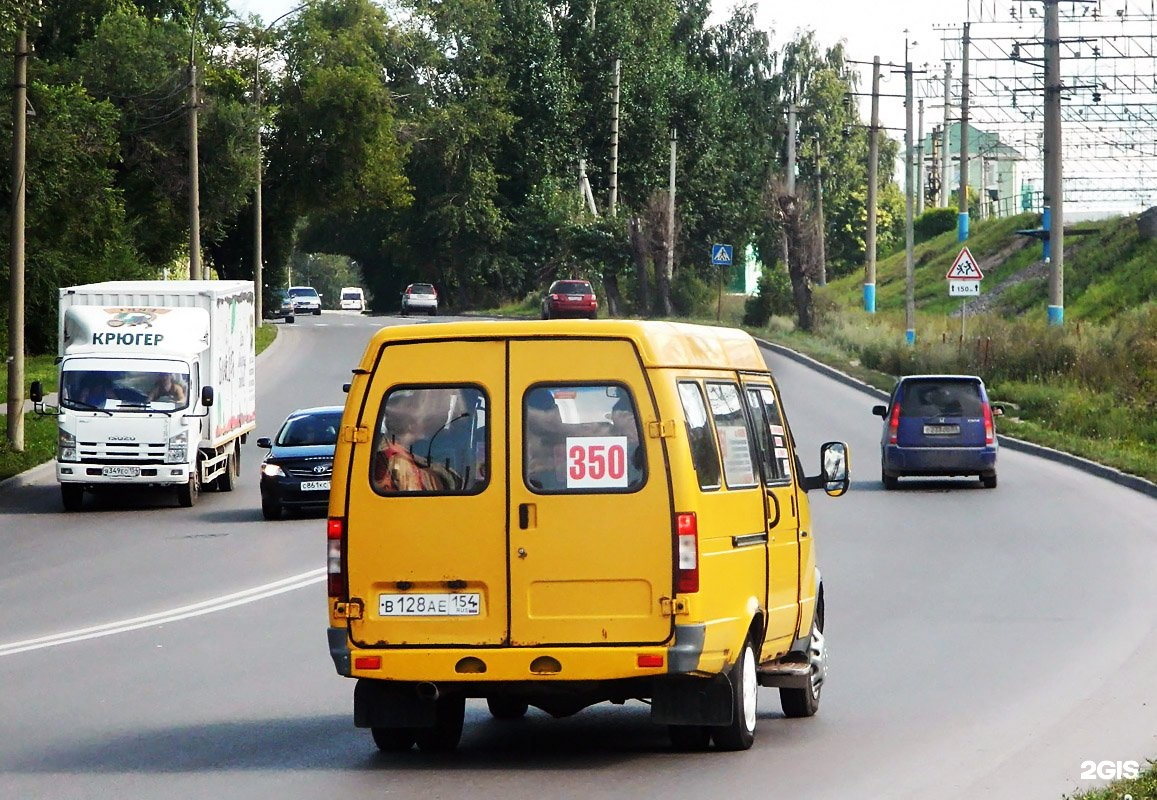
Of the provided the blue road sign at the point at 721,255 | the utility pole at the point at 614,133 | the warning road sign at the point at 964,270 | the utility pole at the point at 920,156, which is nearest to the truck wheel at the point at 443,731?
the warning road sign at the point at 964,270

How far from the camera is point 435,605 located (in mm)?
8961

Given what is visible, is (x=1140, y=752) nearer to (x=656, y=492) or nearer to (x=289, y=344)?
(x=656, y=492)

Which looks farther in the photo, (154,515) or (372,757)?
(154,515)

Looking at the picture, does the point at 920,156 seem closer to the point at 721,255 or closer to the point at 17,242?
the point at 721,255

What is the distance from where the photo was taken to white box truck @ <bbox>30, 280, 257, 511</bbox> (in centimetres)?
2830

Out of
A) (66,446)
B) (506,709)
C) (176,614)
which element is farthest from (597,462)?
(66,446)

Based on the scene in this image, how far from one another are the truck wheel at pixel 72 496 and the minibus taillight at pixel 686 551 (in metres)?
20.9

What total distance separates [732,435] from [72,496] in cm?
2044

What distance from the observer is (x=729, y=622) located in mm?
9156

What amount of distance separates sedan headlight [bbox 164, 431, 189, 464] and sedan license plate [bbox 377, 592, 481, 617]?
20052mm

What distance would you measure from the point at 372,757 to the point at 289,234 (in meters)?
72.5

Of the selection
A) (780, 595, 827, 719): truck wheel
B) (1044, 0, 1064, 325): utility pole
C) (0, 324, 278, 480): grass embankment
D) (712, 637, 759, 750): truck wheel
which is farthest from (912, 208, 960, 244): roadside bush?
(712, 637, 759, 750): truck wheel

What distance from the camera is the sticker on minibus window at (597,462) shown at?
8898 mm

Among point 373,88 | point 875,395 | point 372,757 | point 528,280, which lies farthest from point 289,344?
point 372,757
